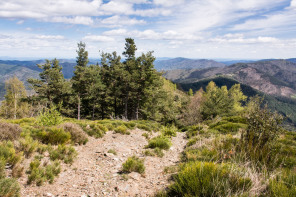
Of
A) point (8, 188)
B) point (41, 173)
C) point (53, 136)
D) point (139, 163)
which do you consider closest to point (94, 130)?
point (53, 136)

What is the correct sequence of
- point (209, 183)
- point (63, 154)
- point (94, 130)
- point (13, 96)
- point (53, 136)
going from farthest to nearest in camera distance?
point (13, 96)
point (94, 130)
point (53, 136)
point (63, 154)
point (209, 183)

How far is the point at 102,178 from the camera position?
14.5 feet

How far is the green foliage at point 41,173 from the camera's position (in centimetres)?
373

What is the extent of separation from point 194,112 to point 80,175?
25.8 m

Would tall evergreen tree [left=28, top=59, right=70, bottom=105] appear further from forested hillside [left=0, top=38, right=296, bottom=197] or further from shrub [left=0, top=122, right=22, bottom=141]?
shrub [left=0, top=122, right=22, bottom=141]

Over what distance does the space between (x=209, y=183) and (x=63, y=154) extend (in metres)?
4.59

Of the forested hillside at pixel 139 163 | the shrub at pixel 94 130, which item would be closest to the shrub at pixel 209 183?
the forested hillside at pixel 139 163

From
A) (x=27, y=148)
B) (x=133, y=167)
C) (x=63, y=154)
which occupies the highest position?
(x=27, y=148)

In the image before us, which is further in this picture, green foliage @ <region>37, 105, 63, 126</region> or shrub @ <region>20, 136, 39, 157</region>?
green foliage @ <region>37, 105, 63, 126</region>

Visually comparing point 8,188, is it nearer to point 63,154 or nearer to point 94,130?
point 63,154

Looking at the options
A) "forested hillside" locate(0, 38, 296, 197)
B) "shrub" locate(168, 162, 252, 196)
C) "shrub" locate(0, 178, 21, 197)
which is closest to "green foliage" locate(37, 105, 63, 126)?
"forested hillside" locate(0, 38, 296, 197)

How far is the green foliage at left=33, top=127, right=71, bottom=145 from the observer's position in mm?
6102

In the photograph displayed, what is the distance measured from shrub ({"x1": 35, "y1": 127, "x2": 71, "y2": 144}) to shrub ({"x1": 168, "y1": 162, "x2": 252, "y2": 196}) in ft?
15.7

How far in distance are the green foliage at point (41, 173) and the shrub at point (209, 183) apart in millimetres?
3020
